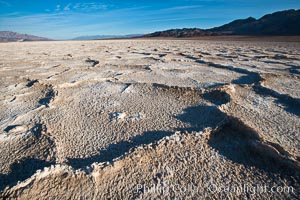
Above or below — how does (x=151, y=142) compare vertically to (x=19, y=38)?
above

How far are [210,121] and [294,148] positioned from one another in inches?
23.6

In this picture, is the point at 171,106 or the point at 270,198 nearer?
the point at 270,198

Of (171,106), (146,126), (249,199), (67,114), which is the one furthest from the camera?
(171,106)

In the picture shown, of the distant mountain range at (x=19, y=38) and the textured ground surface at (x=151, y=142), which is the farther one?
the distant mountain range at (x=19, y=38)

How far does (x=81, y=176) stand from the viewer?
113 centimetres

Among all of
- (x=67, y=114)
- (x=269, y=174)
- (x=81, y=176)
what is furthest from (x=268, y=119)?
(x=67, y=114)

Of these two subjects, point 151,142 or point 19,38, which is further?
point 19,38

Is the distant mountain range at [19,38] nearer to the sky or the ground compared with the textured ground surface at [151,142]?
nearer to the ground

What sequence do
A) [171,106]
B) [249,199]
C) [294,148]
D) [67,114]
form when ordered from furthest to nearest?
[171,106] → [67,114] → [294,148] → [249,199]

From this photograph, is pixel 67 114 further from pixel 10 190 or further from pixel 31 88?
pixel 31 88

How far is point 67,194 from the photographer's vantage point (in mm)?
1043

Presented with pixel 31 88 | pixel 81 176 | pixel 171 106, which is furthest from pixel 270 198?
pixel 31 88

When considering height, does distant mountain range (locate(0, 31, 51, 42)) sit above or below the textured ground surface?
below

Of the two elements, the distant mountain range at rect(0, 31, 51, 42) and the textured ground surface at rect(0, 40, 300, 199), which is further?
the distant mountain range at rect(0, 31, 51, 42)
